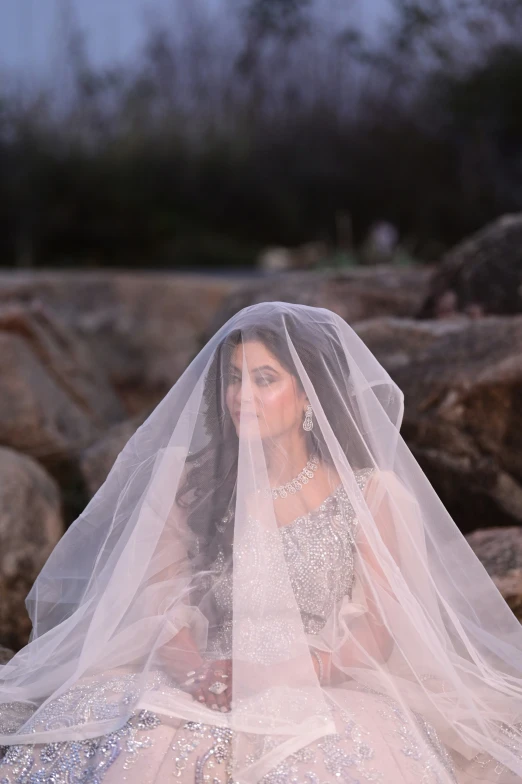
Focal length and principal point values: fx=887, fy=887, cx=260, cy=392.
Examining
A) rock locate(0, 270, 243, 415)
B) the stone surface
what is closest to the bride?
the stone surface

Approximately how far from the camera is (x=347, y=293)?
5.17m

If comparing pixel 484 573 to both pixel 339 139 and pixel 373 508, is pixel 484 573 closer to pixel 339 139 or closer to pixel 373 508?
pixel 373 508

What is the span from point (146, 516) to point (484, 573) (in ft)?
3.08

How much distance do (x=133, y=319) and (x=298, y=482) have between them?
19.8 ft

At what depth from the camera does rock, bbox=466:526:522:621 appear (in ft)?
9.77

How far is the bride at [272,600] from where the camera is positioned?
6.58ft

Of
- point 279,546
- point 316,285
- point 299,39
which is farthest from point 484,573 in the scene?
point 299,39

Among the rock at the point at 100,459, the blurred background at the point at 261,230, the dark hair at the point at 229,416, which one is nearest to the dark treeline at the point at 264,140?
the blurred background at the point at 261,230

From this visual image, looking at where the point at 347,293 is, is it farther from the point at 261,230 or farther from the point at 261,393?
the point at 261,230

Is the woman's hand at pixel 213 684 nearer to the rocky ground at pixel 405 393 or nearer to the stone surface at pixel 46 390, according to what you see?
the rocky ground at pixel 405 393

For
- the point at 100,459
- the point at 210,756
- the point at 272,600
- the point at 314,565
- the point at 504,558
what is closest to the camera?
the point at 210,756

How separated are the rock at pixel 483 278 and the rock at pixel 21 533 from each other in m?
2.22

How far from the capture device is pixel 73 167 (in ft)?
50.3

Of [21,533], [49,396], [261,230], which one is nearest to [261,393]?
[21,533]
